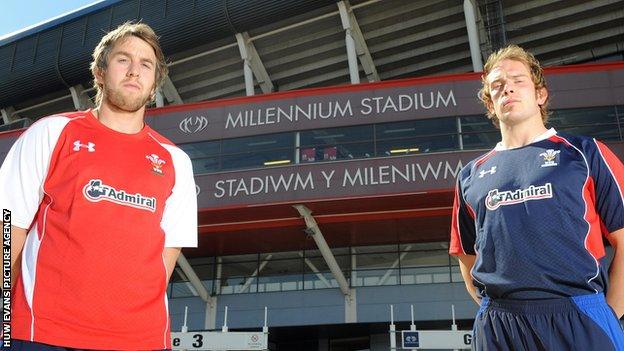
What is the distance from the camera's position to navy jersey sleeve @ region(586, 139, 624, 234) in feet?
7.65

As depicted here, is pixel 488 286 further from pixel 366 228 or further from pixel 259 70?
pixel 259 70

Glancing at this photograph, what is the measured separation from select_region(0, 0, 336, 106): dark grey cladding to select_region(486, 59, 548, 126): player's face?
21.1 meters

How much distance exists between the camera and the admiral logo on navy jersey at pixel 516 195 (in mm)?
2350

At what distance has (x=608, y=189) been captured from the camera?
7.72 ft

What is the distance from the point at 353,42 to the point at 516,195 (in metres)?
21.3

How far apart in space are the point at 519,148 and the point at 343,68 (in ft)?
78.0

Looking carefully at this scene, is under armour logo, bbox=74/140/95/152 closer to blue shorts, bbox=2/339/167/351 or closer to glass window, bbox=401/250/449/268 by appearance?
blue shorts, bbox=2/339/167/351

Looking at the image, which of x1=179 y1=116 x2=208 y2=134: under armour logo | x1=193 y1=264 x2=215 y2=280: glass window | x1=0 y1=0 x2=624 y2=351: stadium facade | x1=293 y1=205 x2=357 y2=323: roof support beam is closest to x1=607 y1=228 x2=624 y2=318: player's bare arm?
x1=0 y1=0 x2=624 y2=351: stadium facade

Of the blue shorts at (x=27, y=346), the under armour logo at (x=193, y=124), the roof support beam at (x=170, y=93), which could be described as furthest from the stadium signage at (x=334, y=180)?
the blue shorts at (x=27, y=346)

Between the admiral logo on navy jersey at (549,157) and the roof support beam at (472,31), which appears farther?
the roof support beam at (472,31)

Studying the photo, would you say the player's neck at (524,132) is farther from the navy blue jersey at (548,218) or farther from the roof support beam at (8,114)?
the roof support beam at (8,114)

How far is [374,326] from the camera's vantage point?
19.7 m

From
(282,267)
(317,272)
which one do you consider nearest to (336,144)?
(317,272)

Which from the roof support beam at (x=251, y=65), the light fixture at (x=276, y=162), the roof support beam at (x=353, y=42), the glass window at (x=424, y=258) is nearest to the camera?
the light fixture at (x=276, y=162)
